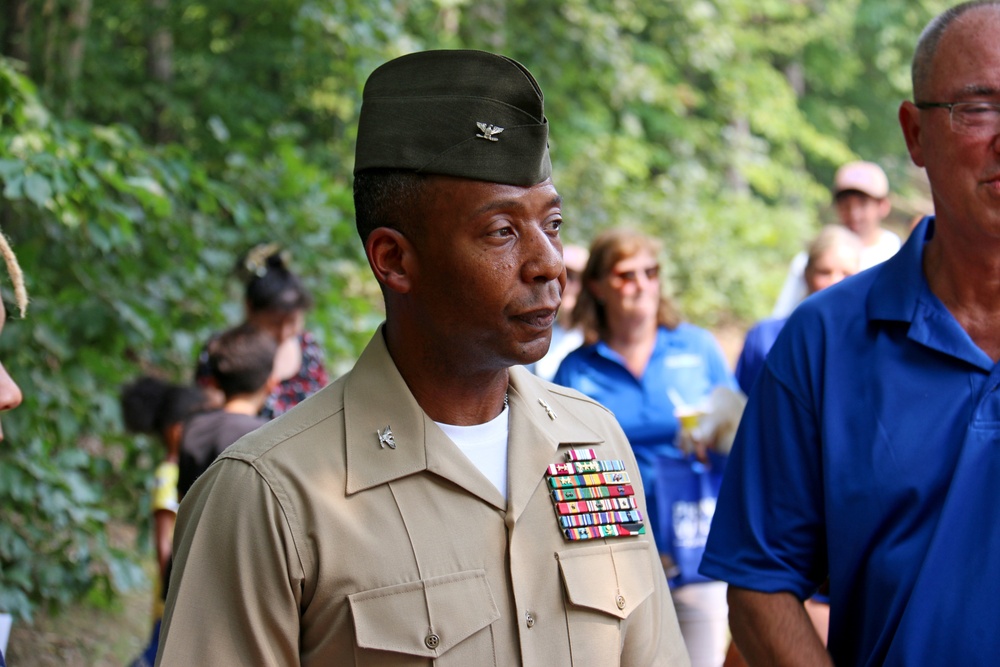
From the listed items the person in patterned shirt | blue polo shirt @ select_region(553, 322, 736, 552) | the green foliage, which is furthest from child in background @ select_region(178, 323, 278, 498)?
blue polo shirt @ select_region(553, 322, 736, 552)

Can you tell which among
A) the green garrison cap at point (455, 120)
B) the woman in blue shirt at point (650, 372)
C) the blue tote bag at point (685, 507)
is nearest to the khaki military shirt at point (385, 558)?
the green garrison cap at point (455, 120)

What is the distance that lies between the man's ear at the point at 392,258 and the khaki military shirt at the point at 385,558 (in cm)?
14

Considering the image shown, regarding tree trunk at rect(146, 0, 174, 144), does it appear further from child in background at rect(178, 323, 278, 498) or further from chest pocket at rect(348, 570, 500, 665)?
chest pocket at rect(348, 570, 500, 665)

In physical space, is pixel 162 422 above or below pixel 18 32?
below

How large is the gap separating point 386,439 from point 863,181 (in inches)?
220

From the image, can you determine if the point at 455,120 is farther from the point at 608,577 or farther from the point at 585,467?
the point at 608,577

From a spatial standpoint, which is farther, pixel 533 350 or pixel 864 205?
pixel 864 205

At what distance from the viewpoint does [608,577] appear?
2055 millimetres

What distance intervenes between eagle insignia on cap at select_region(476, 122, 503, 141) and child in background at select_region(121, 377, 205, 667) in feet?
9.77

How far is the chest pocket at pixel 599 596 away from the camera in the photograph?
199cm

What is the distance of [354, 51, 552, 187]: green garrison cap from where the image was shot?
198 cm

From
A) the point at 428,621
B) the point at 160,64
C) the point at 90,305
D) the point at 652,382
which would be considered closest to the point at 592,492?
the point at 428,621

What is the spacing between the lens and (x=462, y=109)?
6.61ft

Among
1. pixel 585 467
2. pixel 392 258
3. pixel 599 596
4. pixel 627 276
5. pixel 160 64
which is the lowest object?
pixel 599 596
